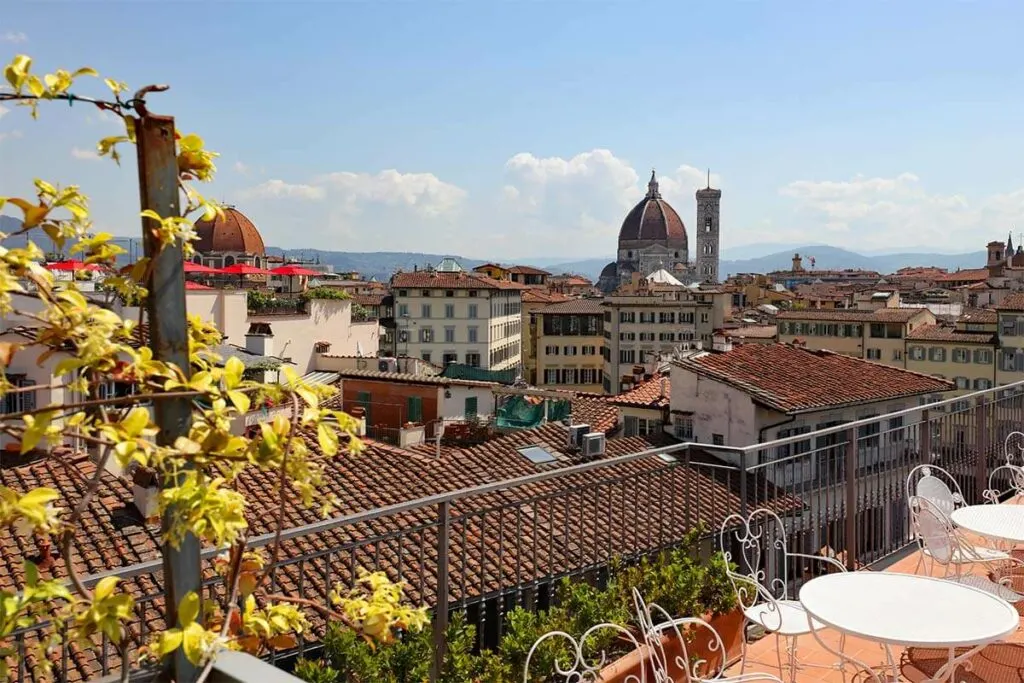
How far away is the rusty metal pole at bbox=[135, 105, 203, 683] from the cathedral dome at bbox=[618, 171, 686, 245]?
18228cm

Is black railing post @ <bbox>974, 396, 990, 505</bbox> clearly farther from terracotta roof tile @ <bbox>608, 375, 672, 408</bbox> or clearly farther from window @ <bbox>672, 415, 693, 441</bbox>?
terracotta roof tile @ <bbox>608, 375, 672, 408</bbox>

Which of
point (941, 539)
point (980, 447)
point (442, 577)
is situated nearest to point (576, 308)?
point (980, 447)

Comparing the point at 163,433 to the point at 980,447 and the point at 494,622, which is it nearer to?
the point at 980,447

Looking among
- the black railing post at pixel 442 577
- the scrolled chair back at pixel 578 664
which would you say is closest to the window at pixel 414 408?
the scrolled chair back at pixel 578 664

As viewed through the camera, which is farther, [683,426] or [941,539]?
[683,426]

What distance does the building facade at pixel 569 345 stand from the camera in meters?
83.6

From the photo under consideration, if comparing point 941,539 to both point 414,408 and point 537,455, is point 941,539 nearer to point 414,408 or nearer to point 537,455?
point 537,455

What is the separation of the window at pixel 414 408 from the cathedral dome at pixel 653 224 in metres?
154

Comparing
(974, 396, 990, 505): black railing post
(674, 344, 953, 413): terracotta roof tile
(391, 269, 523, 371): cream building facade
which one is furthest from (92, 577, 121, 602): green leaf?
(391, 269, 523, 371): cream building facade

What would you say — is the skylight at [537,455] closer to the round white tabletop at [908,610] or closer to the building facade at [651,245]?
the round white tabletop at [908,610]

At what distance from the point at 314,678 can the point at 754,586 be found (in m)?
2.88

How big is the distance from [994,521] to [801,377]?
2348cm

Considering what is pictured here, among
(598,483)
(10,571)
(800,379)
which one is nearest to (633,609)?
(598,483)

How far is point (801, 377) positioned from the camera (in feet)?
94.5
